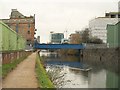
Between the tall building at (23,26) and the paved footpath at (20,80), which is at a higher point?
the tall building at (23,26)

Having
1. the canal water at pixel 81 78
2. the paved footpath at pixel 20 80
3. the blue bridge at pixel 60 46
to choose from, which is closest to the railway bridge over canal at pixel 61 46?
the blue bridge at pixel 60 46

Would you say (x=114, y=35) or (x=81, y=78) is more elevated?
(x=114, y=35)

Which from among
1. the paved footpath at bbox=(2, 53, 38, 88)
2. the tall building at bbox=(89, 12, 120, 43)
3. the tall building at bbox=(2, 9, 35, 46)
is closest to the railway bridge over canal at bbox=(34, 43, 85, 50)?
the tall building at bbox=(2, 9, 35, 46)

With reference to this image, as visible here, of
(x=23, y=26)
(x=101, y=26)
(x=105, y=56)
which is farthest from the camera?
(x=101, y=26)

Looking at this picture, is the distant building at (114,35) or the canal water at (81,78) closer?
the canal water at (81,78)

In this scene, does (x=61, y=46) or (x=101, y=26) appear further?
(x=101, y=26)

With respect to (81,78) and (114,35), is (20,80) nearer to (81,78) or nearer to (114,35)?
(81,78)

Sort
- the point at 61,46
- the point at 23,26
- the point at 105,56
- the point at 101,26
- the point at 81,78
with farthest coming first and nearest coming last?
the point at 101,26, the point at 23,26, the point at 61,46, the point at 105,56, the point at 81,78

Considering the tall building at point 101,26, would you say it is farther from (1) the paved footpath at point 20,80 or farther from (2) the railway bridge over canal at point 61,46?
(1) the paved footpath at point 20,80

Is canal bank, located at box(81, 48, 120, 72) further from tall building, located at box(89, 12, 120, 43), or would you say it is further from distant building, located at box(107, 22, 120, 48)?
tall building, located at box(89, 12, 120, 43)

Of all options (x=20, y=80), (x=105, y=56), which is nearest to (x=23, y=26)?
(x=105, y=56)

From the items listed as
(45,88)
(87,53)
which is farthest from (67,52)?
(45,88)

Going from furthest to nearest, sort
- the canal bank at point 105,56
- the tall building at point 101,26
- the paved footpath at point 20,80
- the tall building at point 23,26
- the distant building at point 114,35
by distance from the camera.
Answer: the tall building at point 101,26 < the tall building at point 23,26 < the distant building at point 114,35 < the canal bank at point 105,56 < the paved footpath at point 20,80

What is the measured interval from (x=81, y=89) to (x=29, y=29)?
86233 millimetres
